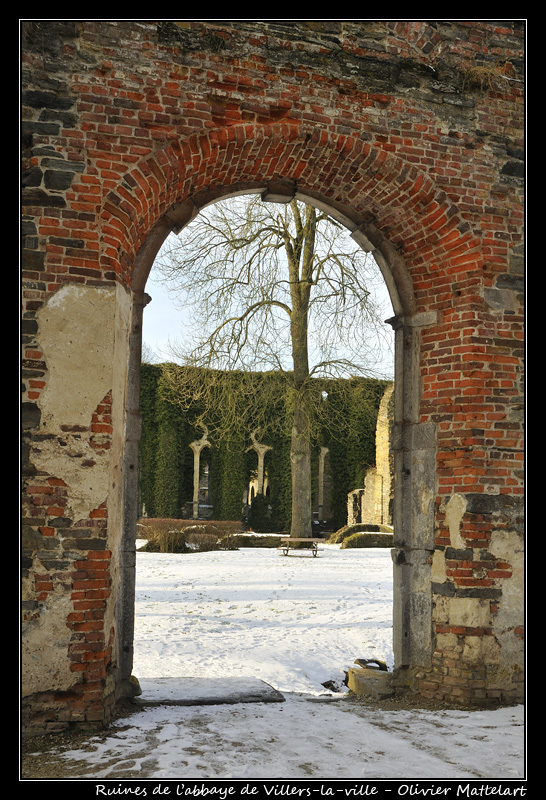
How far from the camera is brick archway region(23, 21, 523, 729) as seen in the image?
14.9ft

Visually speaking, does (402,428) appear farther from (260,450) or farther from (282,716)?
(260,450)

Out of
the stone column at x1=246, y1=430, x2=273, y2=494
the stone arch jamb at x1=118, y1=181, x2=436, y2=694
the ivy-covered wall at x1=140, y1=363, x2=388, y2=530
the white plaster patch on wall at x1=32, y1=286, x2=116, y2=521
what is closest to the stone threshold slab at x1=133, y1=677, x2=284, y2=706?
the stone arch jamb at x1=118, y1=181, x2=436, y2=694

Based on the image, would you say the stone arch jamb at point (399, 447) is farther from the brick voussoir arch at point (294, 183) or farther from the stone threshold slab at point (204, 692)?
the stone threshold slab at point (204, 692)

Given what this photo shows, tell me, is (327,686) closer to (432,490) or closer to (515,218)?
(432,490)

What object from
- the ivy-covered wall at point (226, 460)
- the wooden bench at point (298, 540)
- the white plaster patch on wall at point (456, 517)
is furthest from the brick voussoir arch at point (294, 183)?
the ivy-covered wall at point (226, 460)

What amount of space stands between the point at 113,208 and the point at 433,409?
3021 millimetres

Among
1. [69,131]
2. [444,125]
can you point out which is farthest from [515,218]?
[69,131]

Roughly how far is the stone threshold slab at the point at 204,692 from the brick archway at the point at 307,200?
0.40 meters

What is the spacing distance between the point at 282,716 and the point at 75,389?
2.76m

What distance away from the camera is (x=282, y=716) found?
16.4ft

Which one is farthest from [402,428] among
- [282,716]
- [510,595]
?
[282,716]

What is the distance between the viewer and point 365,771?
12.6 ft

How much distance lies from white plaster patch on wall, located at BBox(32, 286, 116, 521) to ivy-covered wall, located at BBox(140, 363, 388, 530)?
2035cm

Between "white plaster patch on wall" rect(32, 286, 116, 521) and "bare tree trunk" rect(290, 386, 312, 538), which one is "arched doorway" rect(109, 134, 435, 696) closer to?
"white plaster patch on wall" rect(32, 286, 116, 521)
